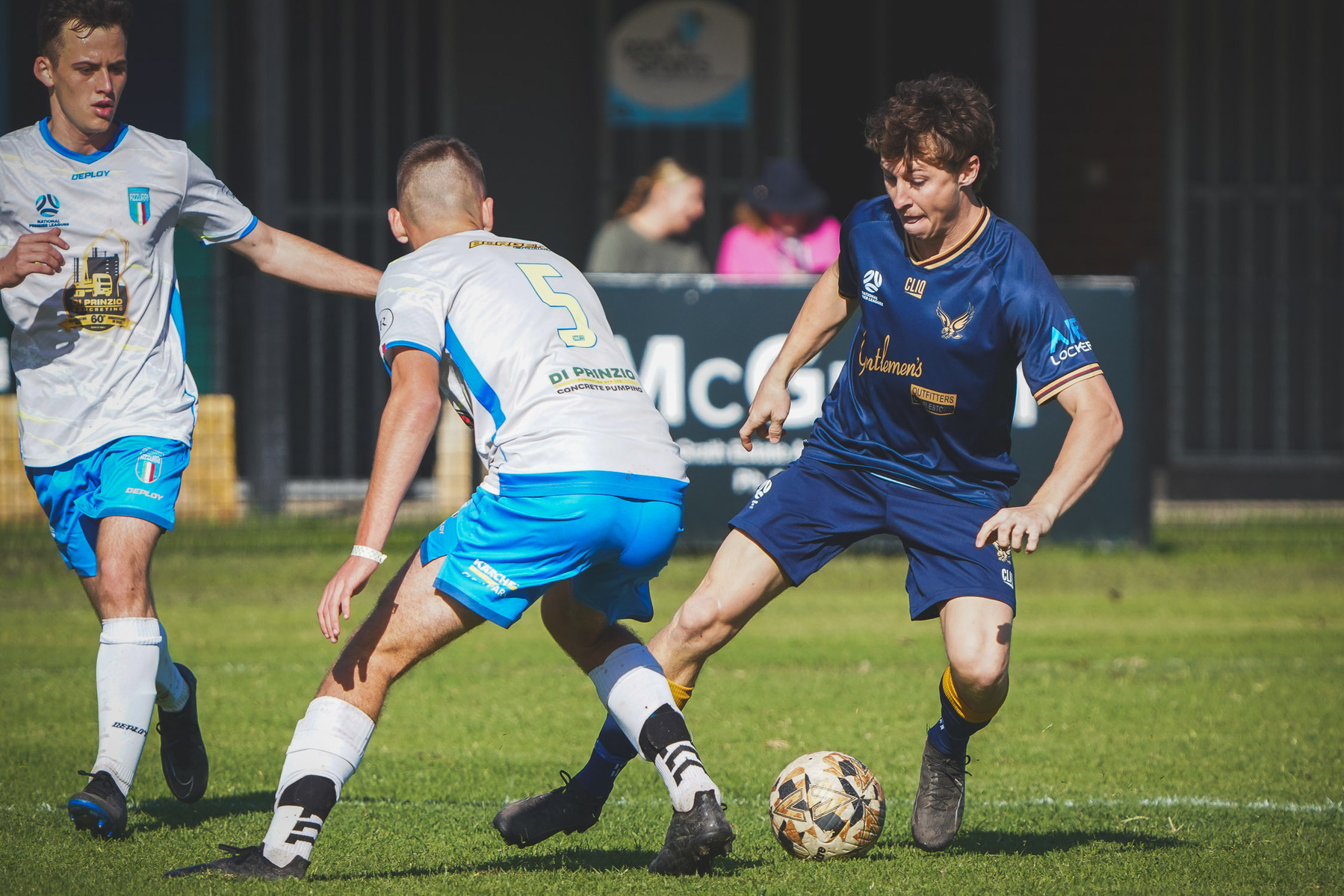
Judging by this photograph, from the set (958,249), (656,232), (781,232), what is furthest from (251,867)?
(781,232)

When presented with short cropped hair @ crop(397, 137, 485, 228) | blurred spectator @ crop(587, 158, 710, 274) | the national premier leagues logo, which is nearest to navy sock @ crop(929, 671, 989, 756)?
short cropped hair @ crop(397, 137, 485, 228)

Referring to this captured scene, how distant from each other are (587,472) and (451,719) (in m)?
3.04

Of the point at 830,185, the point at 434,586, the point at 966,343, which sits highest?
the point at 830,185

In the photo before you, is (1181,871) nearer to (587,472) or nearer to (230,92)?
(587,472)

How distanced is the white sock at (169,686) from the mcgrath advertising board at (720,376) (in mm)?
5861

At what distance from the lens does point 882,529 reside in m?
4.93

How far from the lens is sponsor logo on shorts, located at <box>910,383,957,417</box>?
474 cm

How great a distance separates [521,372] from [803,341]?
1326mm

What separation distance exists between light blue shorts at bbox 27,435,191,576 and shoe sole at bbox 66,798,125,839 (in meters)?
0.76

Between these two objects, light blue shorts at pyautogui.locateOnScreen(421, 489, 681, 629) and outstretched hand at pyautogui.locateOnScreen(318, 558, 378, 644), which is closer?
outstretched hand at pyautogui.locateOnScreen(318, 558, 378, 644)

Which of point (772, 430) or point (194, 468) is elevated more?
point (772, 430)

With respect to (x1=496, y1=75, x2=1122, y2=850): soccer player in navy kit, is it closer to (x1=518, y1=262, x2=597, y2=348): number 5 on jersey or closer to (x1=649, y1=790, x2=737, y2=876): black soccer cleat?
(x1=649, y1=790, x2=737, y2=876): black soccer cleat

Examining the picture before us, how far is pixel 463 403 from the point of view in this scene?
13.9 ft

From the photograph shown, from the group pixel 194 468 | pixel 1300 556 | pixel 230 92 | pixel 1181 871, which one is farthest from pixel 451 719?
pixel 230 92
